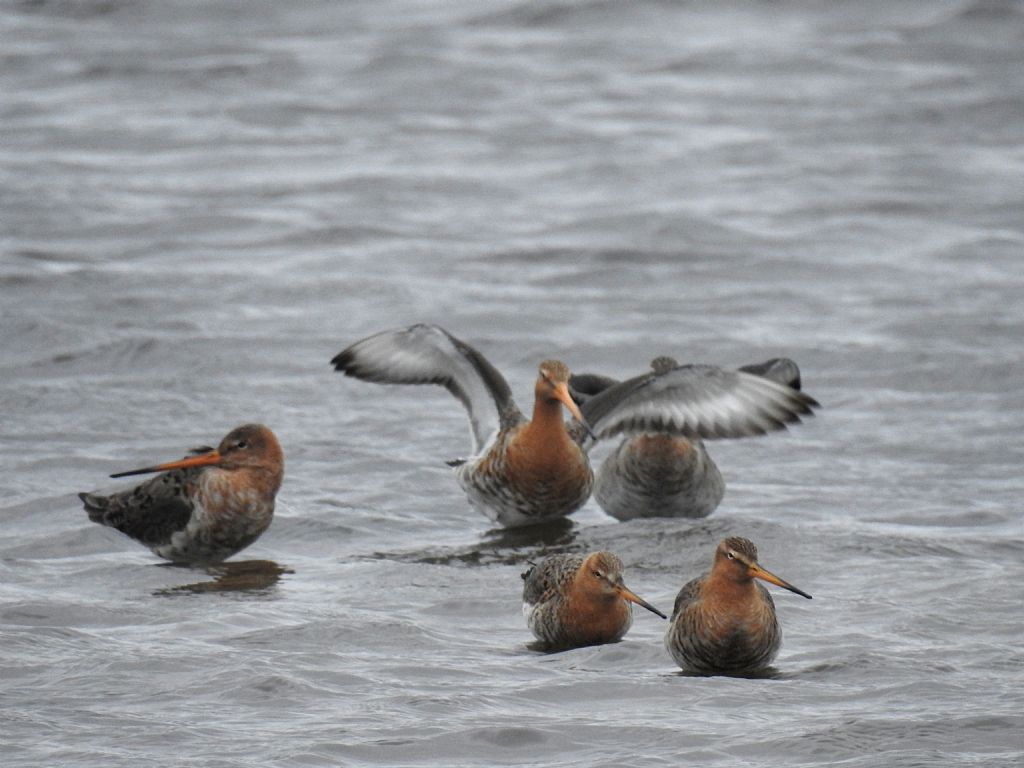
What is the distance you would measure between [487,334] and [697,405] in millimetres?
5483

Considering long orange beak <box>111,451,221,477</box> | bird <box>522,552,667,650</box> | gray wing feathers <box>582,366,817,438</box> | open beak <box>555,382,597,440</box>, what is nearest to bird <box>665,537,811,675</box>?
bird <box>522,552,667,650</box>

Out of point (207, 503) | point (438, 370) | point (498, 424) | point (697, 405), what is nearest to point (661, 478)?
point (697, 405)

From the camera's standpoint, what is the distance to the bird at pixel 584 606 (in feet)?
27.7

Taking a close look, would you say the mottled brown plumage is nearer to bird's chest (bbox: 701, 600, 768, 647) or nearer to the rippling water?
the rippling water

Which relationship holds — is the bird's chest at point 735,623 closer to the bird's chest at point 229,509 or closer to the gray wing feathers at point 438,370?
→ the bird's chest at point 229,509

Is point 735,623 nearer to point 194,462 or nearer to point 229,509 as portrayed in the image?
point 229,509

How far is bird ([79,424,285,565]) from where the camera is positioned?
33.1 ft

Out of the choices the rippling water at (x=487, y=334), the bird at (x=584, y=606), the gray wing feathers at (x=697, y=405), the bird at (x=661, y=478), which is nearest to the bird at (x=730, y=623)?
the rippling water at (x=487, y=334)

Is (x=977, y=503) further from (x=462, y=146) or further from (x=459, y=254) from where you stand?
(x=462, y=146)

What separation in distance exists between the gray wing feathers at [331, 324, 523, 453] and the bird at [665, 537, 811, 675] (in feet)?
11.1

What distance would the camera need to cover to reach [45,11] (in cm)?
2745

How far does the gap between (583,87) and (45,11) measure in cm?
824

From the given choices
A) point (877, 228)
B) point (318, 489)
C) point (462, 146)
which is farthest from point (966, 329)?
point (462, 146)

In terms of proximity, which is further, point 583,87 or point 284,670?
point 583,87
